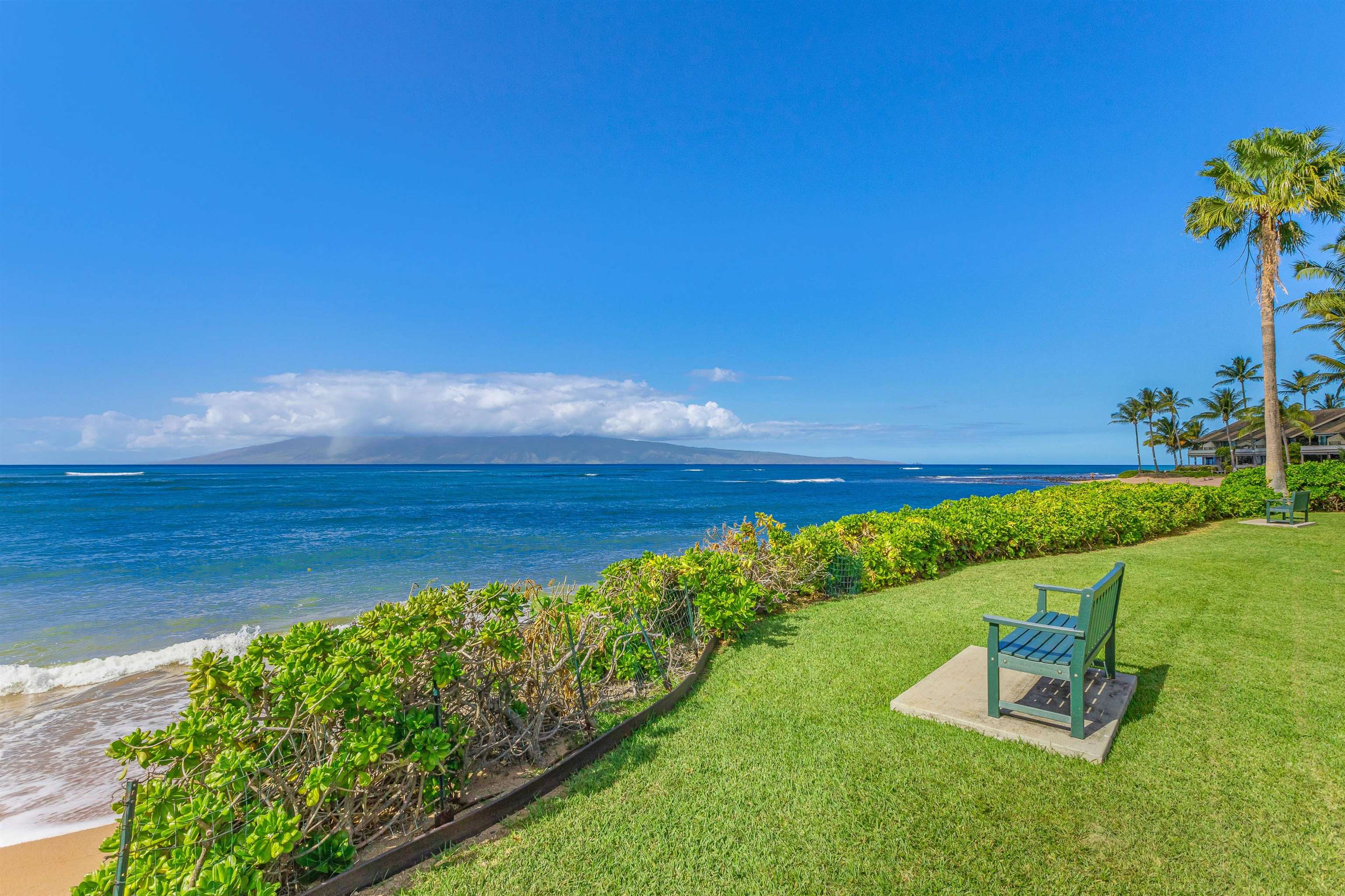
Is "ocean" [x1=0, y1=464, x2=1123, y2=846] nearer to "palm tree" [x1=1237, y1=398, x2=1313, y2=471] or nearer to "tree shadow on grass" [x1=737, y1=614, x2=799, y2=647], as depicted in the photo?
"tree shadow on grass" [x1=737, y1=614, x2=799, y2=647]

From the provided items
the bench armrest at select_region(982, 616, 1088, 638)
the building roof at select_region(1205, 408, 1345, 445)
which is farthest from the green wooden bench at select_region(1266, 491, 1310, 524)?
the building roof at select_region(1205, 408, 1345, 445)

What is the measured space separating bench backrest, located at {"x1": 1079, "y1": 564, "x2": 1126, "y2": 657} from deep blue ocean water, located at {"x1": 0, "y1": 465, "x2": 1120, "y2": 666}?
36.7ft

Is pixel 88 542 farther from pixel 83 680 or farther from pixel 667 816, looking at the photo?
pixel 667 816

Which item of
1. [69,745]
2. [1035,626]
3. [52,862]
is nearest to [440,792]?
[52,862]

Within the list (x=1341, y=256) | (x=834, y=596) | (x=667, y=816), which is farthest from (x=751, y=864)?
(x=1341, y=256)

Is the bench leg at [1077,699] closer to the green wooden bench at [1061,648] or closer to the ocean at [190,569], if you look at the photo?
the green wooden bench at [1061,648]

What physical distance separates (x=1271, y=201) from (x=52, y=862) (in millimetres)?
27090

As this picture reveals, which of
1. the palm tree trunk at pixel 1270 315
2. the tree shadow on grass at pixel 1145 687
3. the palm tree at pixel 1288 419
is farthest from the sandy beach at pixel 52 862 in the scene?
the palm tree at pixel 1288 419

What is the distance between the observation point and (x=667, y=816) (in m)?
3.11

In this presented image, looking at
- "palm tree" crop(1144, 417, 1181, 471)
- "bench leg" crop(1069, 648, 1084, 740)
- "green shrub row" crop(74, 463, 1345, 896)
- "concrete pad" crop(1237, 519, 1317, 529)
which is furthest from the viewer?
"palm tree" crop(1144, 417, 1181, 471)

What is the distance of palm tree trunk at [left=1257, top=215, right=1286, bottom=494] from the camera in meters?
16.8

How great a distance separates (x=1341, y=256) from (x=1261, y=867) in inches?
1097

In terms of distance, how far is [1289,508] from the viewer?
523 inches

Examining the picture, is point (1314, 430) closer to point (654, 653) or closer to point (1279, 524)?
point (1279, 524)
